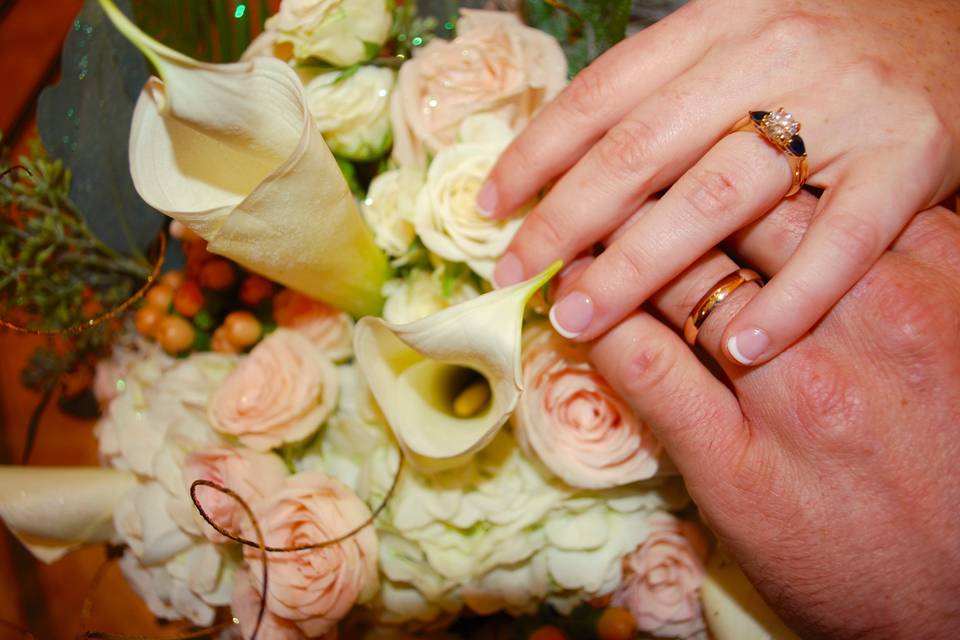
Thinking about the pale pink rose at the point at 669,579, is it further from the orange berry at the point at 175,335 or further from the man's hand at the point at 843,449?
the orange berry at the point at 175,335

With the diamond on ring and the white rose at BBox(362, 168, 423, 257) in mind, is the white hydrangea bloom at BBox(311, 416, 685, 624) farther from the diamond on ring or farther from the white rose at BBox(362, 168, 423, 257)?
the diamond on ring

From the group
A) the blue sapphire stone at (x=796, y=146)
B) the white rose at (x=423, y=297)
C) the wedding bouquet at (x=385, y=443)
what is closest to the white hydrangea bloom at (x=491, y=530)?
the wedding bouquet at (x=385, y=443)

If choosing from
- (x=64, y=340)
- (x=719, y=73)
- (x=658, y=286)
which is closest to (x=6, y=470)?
(x=64, y=340)

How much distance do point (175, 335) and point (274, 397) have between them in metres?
0.18

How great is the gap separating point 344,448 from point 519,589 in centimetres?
20

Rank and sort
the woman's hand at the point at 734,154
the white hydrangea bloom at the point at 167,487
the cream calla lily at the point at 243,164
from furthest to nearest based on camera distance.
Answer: the white hydrangea bloom at the point at 167,487
the woman's hand at the point at 734,154
the cream calla lily at the point at 243,164

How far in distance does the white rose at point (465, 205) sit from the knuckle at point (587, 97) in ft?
0.20

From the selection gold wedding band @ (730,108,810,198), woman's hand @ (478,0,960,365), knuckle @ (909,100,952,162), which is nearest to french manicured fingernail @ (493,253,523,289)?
woman's hand @ (478,0,960,365)

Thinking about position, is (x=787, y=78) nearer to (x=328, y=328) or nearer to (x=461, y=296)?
(x=461, y=296)

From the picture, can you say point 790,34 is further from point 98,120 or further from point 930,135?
point 98,120

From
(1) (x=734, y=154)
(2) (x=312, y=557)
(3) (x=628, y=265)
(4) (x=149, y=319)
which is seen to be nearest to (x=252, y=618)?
(2) (x=312, y=557)

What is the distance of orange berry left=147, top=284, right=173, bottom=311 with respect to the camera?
0.75 m

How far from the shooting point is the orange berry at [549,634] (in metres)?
0.66

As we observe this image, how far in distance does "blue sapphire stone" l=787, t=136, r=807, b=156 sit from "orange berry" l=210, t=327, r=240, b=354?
53cm
